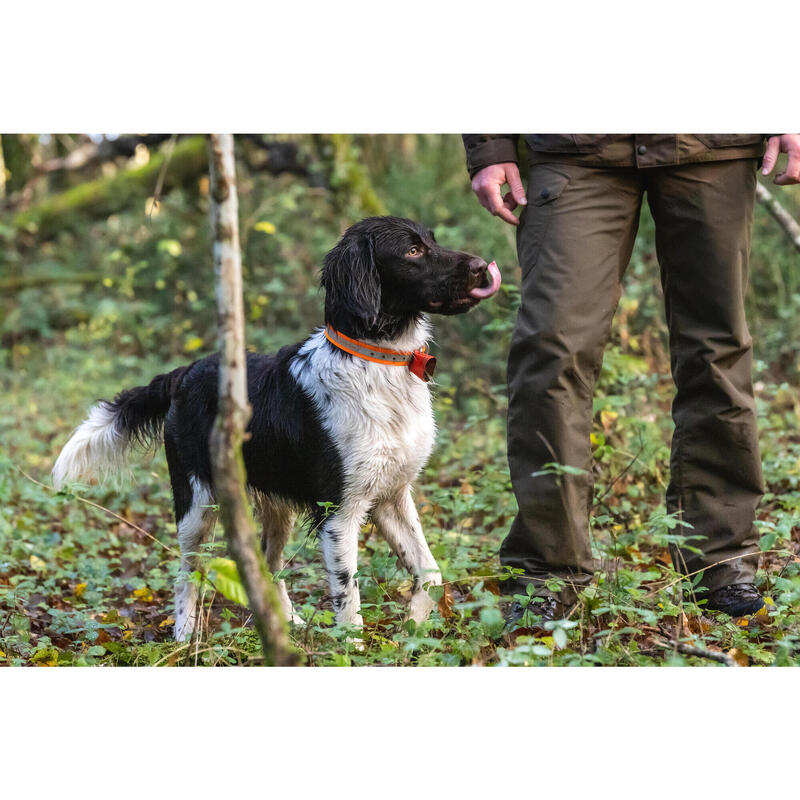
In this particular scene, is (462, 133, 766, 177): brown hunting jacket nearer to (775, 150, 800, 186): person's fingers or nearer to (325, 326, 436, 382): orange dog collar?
(775, 150, 800, 186): person's fingers

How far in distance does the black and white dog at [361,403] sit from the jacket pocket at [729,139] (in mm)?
937

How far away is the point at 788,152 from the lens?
142 inches

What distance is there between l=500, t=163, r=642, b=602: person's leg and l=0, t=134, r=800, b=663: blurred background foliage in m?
0.29

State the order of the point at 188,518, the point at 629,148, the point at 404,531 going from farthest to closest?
1. the point at 188,518
2. the point at 404,531
3. the point at 629,148

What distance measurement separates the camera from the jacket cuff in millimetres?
3652

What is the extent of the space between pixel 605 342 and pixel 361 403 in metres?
1.00

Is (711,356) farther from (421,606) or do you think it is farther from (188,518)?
(188,518)

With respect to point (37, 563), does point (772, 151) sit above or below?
above

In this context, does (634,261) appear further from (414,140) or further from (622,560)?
(414,140)

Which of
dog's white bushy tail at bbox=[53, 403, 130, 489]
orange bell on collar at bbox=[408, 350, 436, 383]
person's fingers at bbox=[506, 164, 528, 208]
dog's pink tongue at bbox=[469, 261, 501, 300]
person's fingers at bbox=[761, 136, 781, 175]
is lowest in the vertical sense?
dog's white bushy tail at bbox=[53, 403, 130, 489]

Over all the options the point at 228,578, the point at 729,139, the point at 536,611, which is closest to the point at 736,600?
the point at 536,611

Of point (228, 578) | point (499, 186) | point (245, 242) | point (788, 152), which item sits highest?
point (788, 152)

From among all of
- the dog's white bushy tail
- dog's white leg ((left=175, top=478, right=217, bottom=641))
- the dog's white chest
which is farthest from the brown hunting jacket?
the dog's white bushy tail

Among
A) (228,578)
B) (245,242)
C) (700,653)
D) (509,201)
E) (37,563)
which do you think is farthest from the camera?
(245,242)
